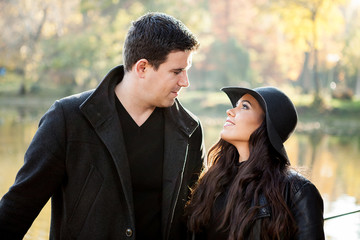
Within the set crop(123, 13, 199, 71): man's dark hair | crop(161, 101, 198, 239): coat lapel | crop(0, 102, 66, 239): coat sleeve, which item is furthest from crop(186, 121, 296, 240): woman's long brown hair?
crop(0, 102, 66, 239): coat sleeve

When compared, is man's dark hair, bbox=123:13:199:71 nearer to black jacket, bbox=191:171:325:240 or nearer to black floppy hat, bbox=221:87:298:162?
black floppy hat, bbox=221:87:298:162

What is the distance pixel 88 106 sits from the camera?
87.5 inches

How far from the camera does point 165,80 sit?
2.32 metres

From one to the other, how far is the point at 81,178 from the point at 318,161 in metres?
8.03

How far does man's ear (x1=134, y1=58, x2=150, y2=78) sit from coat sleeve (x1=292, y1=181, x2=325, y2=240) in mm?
888

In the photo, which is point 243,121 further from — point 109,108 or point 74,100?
point 74,100

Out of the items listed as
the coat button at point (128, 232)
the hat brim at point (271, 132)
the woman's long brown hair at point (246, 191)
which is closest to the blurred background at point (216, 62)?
the woman's long brown hair at point (246, 191)

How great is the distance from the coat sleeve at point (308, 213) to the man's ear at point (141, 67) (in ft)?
2.91

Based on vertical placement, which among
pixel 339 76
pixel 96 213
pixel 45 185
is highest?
pixel 339 76

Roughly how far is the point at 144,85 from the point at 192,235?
76 centimetres

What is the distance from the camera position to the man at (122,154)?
211 centimetres

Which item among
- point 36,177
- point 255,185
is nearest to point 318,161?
point 255,185

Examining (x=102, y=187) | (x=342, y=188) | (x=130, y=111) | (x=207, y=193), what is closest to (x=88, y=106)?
(x=130, y=111)

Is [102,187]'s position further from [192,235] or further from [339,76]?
[339,76]
